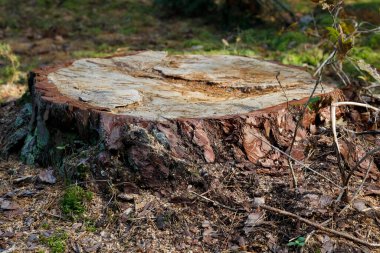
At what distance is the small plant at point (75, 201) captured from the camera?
119 inches

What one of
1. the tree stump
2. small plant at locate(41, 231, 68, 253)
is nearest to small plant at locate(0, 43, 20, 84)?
the tree stump

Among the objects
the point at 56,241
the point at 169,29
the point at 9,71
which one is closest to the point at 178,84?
the point at 56,241

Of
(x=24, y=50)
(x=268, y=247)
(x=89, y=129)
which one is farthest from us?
(x=24, y=50)

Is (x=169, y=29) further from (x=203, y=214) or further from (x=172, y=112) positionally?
(x=203, y=214)

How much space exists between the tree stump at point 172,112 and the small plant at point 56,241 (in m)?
0.55

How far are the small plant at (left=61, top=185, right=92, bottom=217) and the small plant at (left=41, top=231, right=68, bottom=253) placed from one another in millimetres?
159

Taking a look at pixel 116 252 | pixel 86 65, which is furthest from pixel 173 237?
pixel 86 65

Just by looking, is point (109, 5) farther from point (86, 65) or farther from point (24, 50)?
point (86, 65)

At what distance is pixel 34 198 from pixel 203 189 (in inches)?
41.3

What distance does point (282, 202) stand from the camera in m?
2.98

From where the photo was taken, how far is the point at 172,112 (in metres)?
3.22

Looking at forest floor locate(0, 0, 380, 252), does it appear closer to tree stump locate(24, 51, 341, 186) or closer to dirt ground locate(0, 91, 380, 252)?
dirt ground locate(0, 91, 380, 252)

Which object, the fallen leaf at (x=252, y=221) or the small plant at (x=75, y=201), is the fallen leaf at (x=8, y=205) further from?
the fallen leaf at (x=252, y=221)

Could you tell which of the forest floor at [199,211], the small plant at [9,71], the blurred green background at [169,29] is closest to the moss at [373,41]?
the blurred green background at [169,29]
